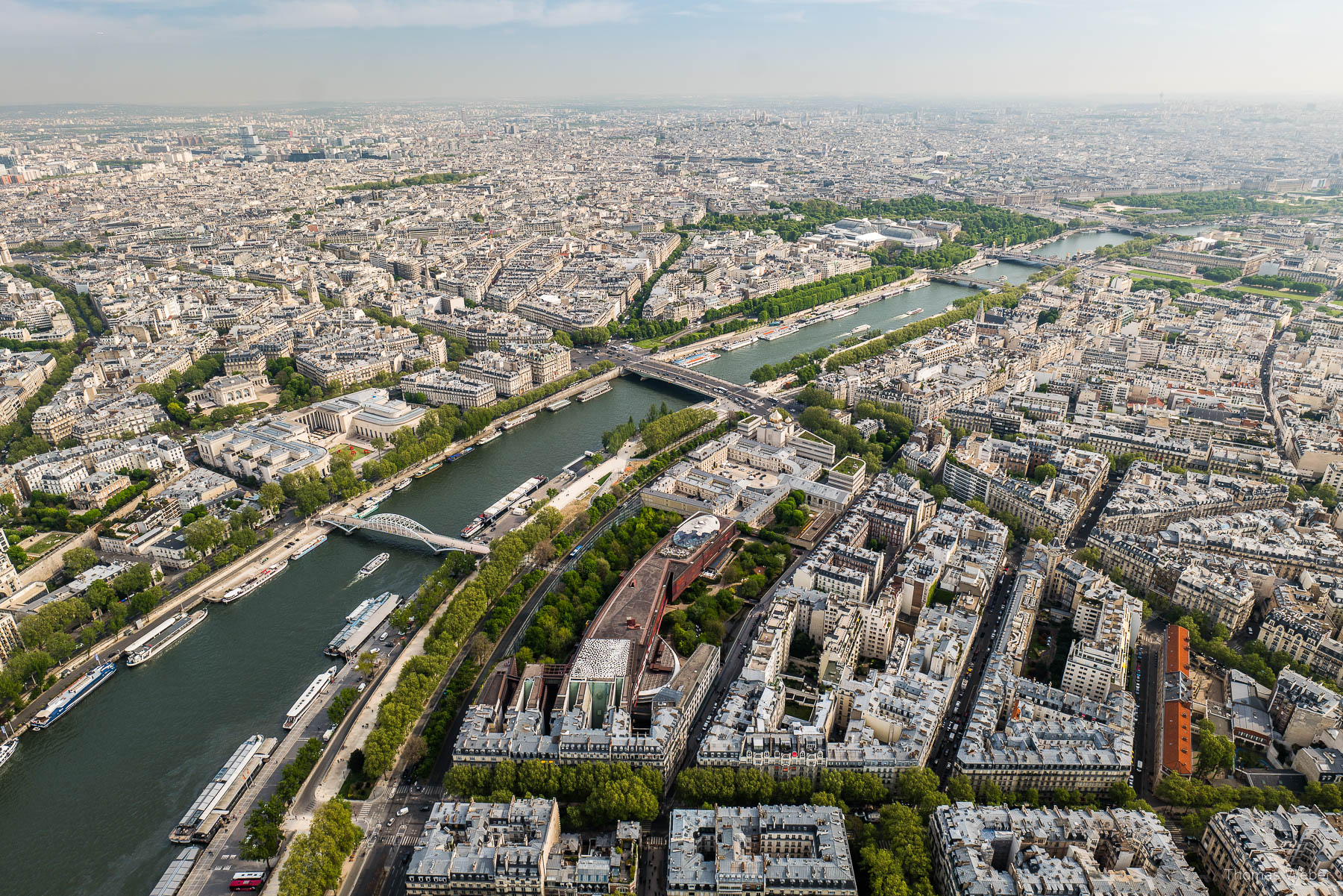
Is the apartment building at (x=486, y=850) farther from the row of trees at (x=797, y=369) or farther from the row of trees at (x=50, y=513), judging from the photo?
the row of trees at (x=797, y=369)

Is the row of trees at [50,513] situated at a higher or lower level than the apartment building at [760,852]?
lower

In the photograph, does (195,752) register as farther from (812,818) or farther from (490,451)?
(490,451)

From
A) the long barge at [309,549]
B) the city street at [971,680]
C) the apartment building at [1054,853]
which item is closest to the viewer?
the apartment building at [1054,853]

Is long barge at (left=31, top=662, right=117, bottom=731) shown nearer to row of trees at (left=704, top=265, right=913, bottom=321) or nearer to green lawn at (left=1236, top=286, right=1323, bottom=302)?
row of trees at (left=704, top=265, right=913, bottom=321)

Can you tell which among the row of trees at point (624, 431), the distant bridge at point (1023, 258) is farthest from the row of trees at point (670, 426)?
the distant bridge at point (1023, 258)

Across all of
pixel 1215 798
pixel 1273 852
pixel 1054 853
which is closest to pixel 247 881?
pixel 1054 853

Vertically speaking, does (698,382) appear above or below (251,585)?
below

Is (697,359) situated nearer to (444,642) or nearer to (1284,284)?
(444,642)
